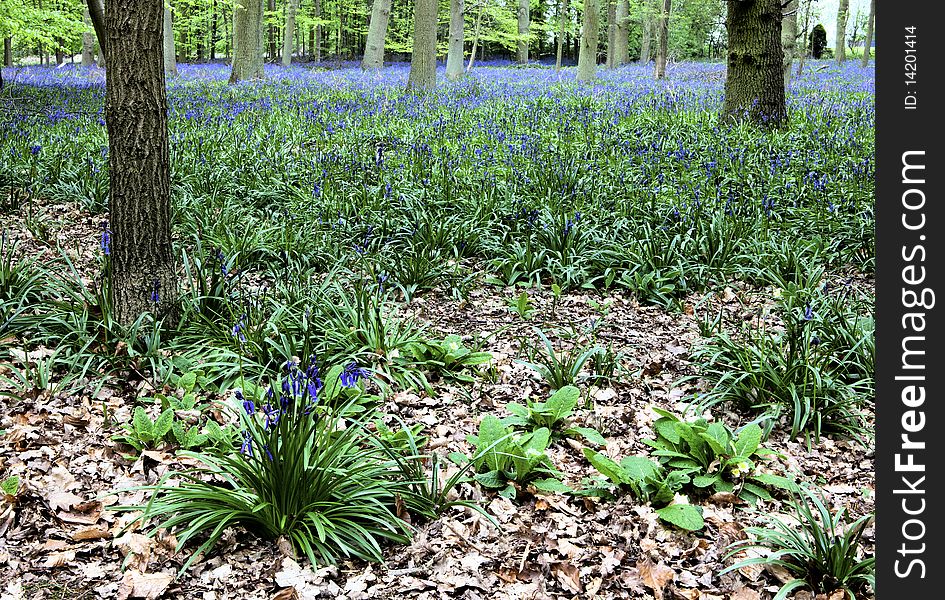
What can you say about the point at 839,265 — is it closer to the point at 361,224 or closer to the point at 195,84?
the point at 361,224

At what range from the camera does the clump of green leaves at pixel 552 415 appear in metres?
3.95

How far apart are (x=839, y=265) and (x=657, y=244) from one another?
62.7 inches

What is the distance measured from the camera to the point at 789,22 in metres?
12.0

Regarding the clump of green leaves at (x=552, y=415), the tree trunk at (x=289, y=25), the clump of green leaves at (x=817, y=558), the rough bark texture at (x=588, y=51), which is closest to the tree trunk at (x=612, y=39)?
the rough bark texture at (x=588, y=51)

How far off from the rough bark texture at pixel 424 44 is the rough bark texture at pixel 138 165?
38.8 feet

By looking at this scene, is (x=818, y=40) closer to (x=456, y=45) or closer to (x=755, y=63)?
(x=456, y=45)

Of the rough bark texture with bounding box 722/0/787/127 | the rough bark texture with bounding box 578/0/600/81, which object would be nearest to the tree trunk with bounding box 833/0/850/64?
the rough bark texture with bounding box 578/0/600/81

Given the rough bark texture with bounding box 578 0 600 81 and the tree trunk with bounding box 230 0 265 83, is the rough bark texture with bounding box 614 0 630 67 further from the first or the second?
the tree trunk with bounding box 230 0 265 83

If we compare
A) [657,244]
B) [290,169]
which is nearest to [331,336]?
[657,244]

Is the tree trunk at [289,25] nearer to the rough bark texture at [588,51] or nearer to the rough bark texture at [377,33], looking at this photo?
the rough bark texture at [377,33]

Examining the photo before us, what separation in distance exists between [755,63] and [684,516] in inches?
344

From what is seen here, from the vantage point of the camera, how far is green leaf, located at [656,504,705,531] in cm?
308

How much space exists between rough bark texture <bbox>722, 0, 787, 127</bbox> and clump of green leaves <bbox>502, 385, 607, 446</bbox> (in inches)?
301

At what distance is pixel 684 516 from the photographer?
123 inches
